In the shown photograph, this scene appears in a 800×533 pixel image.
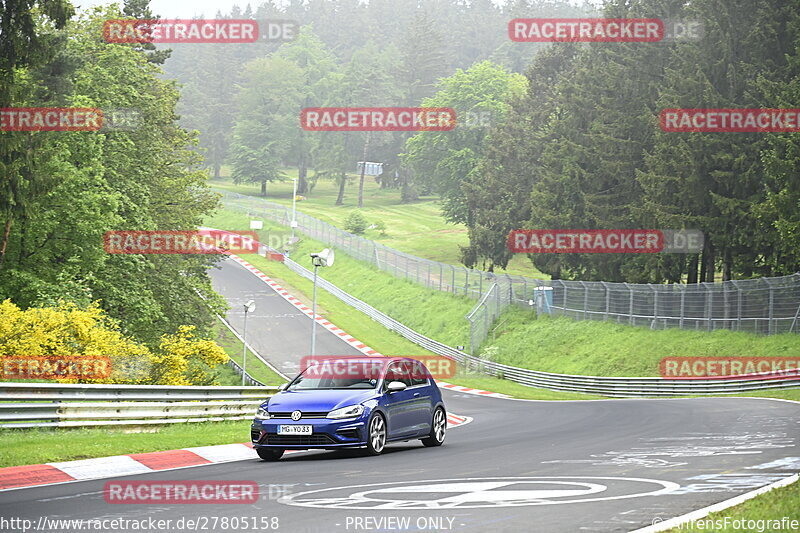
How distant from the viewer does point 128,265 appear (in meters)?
36.1

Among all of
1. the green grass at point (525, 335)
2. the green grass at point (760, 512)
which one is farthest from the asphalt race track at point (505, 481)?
the green grass at point (525, 335)

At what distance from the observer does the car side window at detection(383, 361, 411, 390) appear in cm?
1707

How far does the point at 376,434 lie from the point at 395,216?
11245 centimetres

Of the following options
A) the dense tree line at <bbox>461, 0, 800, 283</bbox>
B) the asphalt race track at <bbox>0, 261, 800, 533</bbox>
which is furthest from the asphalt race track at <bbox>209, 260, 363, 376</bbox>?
the asphalt race track at <bbox>0, 261, 800, 533</bbox>

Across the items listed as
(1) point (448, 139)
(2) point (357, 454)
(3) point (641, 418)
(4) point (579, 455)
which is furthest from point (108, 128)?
(1) point (448, 139)

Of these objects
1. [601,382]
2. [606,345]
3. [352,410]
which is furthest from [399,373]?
[606,345]

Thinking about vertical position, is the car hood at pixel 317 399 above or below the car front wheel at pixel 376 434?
above

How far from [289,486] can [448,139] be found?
97527mm

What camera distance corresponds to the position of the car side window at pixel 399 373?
56.0ft

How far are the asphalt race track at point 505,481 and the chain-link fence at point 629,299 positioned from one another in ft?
62.1

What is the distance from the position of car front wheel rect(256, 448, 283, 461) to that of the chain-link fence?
93.7ft

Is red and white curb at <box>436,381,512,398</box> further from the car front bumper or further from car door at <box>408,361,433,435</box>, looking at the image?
the car front bumper

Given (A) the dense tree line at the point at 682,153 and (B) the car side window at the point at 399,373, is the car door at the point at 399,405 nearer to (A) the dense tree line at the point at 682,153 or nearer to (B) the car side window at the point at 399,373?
(B) the car side window at the point at 399,373

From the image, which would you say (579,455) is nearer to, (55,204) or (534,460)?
(534,460)
